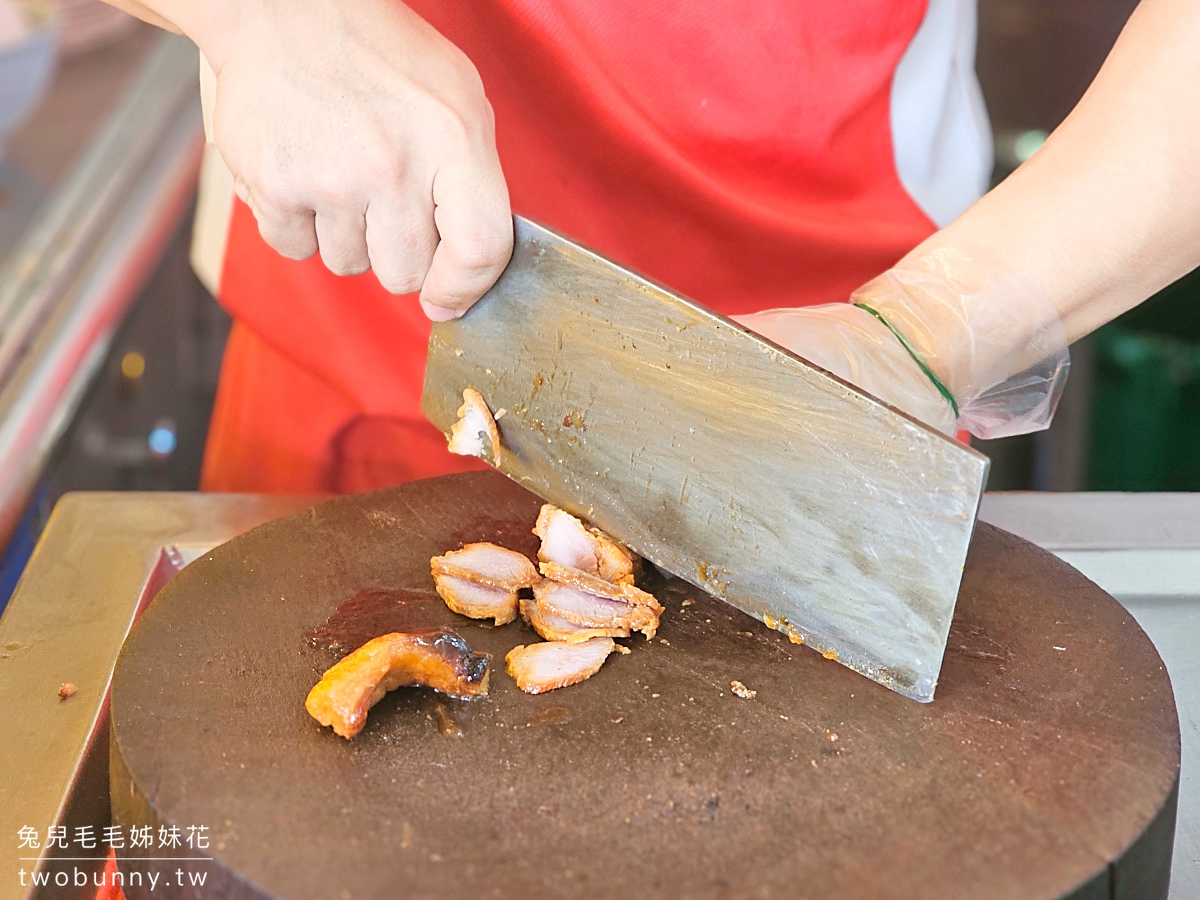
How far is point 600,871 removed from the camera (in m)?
0.92

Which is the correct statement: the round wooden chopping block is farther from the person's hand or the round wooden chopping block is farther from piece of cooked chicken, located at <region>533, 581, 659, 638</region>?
the person's hand

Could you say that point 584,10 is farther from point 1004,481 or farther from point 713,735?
point 1004,481

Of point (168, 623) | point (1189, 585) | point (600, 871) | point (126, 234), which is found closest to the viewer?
point (600, 871)

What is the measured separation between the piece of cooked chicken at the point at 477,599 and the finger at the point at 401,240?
1.09ft

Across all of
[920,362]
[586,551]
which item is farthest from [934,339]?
[586,551]

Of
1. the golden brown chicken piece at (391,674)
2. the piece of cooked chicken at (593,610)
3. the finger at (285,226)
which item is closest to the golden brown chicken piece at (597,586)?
the piece of cooked chicken at (593,610)

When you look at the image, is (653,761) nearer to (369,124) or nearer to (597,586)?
(597,586)

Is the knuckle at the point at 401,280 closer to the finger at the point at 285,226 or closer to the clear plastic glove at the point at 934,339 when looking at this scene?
the finger at the point at 285,226

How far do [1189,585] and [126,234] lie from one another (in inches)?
81.6

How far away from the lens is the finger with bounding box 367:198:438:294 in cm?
122

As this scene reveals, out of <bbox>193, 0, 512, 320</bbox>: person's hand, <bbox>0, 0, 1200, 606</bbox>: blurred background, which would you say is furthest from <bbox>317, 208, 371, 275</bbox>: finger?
<bbox>0, 0, 1200, 606</bbox>: blurred background

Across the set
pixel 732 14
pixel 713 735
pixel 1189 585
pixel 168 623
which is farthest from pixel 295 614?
pixel 1189 585

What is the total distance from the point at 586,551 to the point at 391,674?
0.98ft

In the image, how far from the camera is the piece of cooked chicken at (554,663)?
1145 millimetres
